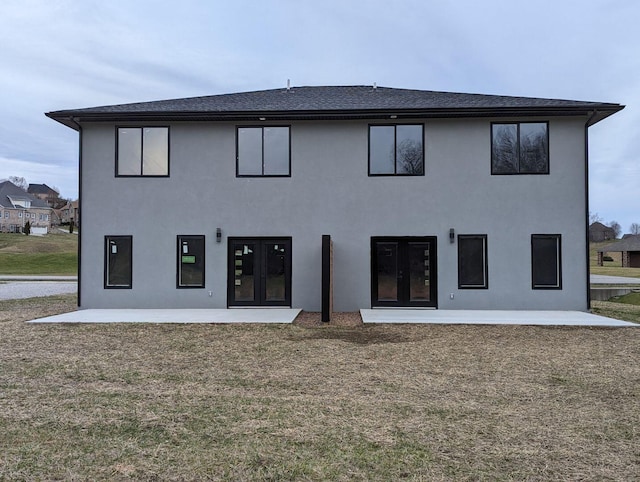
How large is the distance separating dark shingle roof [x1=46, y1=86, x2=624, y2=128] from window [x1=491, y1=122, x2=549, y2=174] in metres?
0.51

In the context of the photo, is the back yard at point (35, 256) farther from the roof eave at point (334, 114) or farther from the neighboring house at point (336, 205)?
the roof eave at point (334, 114)

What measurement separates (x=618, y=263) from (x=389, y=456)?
6803 cm

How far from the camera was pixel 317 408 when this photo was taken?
5.05 metres

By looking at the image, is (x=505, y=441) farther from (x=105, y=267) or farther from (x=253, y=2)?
(x=253, y=2)

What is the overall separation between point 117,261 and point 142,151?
3346mm

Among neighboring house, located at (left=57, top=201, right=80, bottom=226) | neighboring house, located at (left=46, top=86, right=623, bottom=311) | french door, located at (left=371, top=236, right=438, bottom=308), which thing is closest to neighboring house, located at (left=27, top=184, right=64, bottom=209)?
neighboring house, located at (left=57, top=201, right=80, bottom=226)

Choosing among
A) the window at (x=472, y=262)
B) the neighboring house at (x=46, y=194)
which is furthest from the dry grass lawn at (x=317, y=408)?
the neighboring house at (x=46, y=194)

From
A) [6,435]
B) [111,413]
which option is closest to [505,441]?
[111,413]

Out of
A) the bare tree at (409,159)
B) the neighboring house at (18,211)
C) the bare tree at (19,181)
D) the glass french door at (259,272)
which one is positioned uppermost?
the bare tree at (19,181)

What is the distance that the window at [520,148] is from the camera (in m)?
13.5

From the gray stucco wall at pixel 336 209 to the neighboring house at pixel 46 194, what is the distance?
93.3 m

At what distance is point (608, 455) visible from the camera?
3867mm

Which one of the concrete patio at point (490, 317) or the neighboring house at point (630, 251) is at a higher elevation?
the neighboring house at point (630, 251)

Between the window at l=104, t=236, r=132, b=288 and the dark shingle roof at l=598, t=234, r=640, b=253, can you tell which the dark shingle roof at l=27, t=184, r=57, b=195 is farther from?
the dark shingle roof at l=598, t=234, r=640, b=253
